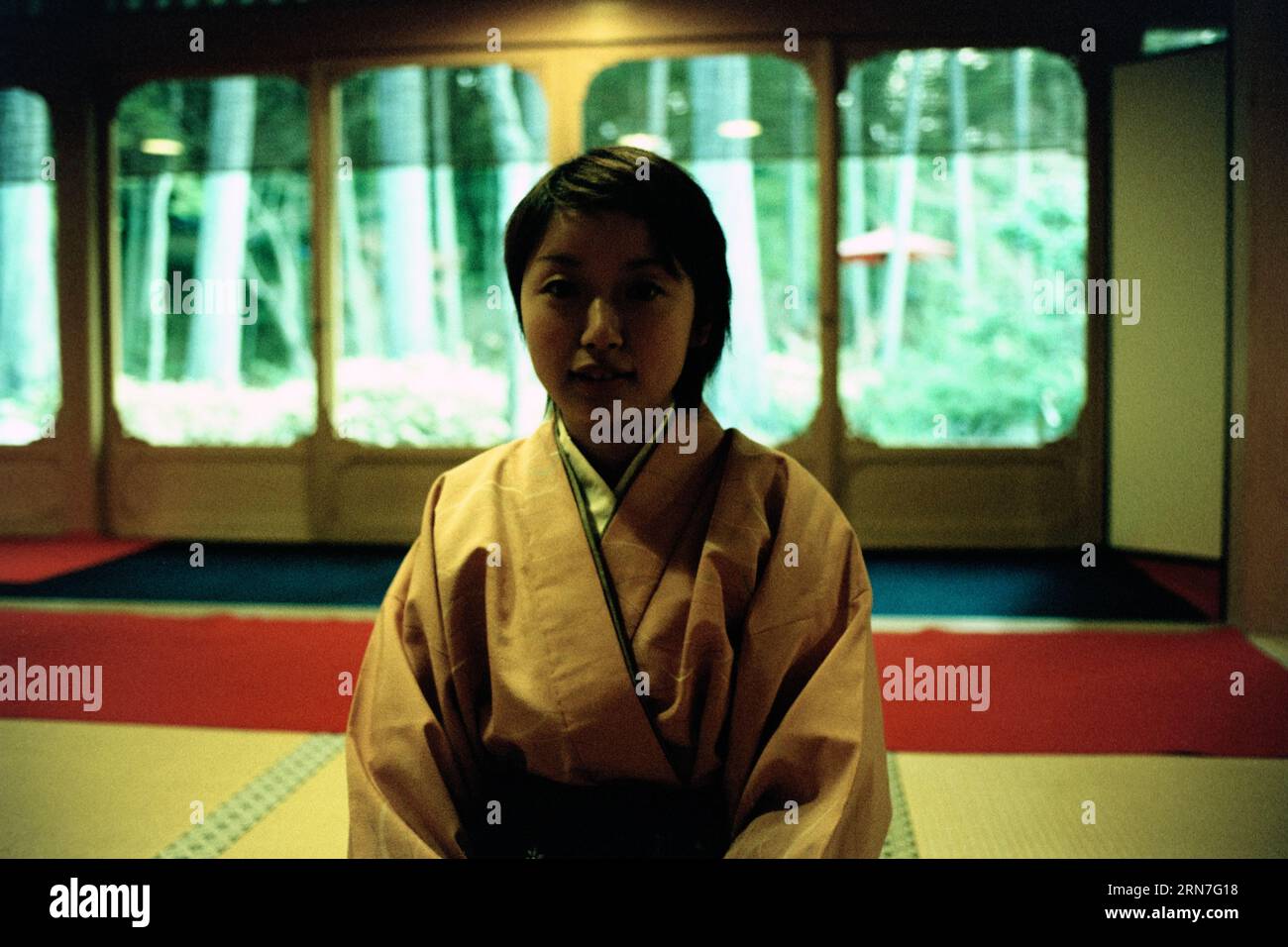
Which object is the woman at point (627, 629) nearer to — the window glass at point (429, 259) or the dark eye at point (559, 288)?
the dark eye at point (559, 288)

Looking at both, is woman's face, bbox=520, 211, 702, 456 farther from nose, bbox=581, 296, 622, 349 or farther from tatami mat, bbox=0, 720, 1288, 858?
tatami mat, bbox=0, 720, 1288, 858

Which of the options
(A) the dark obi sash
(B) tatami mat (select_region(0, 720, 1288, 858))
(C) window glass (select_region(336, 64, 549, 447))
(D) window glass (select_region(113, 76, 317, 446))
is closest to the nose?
(A) the dark obi sash

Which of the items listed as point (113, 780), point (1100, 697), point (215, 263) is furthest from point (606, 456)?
point (215, 263)

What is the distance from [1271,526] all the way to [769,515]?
320 cm

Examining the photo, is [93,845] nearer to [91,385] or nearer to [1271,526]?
[1271,526]

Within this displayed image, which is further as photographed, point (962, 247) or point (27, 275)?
point (27, 275)

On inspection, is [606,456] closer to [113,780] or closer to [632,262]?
[632,262]

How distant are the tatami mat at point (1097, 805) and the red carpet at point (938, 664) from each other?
118 millimetres

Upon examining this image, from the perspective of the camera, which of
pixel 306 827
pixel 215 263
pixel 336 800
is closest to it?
pixel 306 827

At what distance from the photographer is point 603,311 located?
2.80ft

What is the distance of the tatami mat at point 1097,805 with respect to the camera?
1854mm

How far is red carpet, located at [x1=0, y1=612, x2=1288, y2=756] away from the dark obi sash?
1.68 m

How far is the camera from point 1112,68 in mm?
4766

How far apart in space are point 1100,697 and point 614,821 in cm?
228
